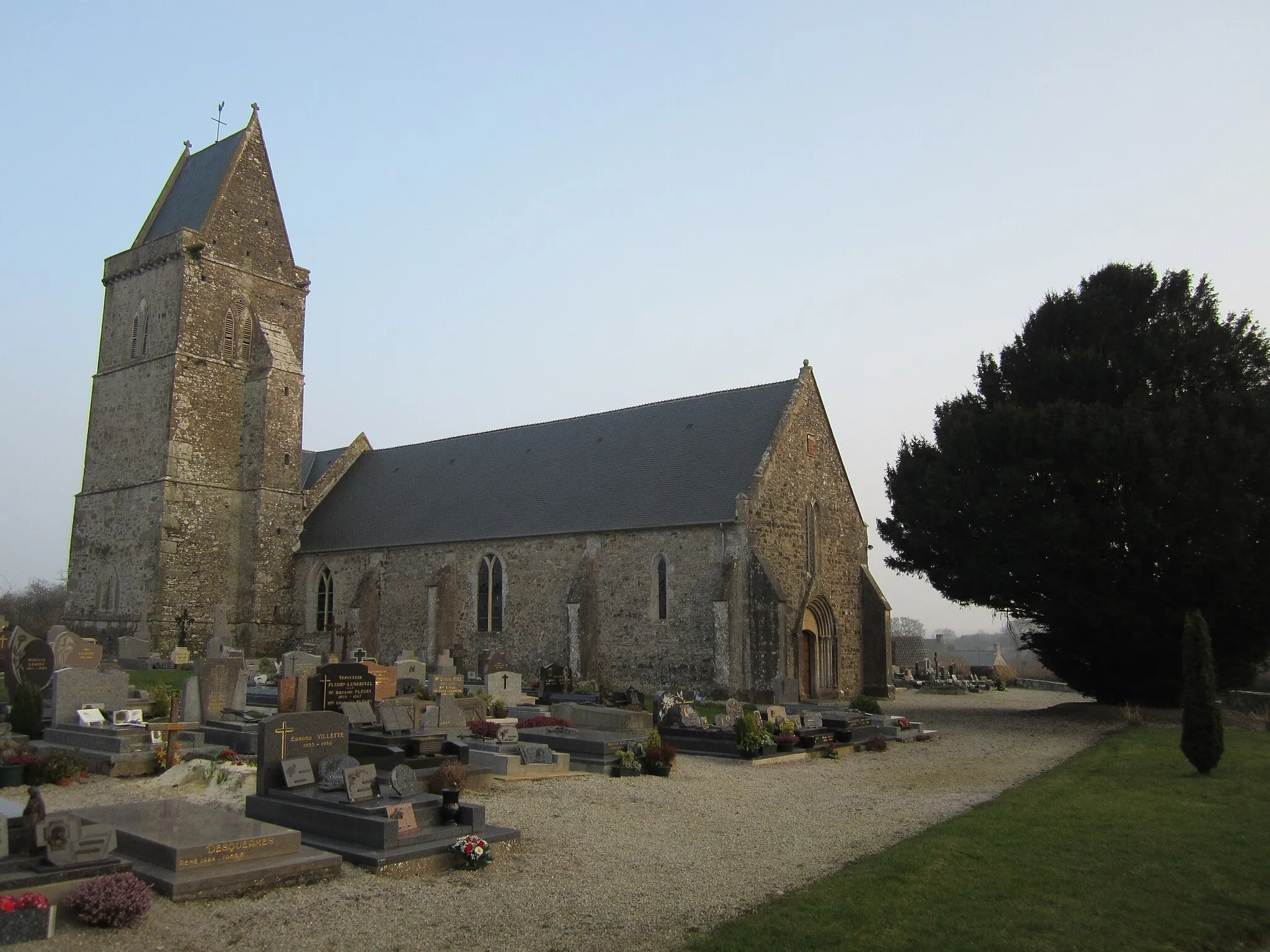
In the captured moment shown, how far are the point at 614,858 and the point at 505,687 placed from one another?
1253 cm

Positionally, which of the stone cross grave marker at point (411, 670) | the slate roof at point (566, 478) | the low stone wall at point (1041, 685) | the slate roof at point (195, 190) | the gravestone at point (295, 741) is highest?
the slate roof at point (195, 190)

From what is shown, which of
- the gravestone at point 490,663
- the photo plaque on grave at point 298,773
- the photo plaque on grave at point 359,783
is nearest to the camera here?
the photo plaque on grave at point 359,783

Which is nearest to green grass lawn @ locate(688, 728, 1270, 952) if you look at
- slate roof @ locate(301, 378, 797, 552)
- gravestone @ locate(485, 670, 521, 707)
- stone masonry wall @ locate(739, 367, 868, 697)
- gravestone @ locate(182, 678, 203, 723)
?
gravestone @ locate(182, 678, 203, 723)

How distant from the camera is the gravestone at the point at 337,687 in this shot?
44.2 feet

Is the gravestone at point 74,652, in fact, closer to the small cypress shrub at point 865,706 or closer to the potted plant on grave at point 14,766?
the potted plant on grave at point 14,766

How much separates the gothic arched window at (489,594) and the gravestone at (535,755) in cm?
1514

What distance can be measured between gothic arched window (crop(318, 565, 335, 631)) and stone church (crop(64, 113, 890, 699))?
2.7 inches

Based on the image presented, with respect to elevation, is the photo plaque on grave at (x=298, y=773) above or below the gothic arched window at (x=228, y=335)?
below

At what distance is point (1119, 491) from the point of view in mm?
22219

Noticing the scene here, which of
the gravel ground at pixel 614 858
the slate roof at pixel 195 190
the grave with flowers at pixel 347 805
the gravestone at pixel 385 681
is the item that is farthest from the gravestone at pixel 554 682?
the slate roof at pixel 195 190

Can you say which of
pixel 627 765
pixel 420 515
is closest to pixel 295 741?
pixel 627 765

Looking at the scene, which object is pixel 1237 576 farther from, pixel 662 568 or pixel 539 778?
pixel 539 778

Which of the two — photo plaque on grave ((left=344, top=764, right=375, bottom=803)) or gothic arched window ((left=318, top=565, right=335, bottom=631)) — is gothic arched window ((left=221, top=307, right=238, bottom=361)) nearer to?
gothic arched window ((left=318, top=565, right=335, bottom=631))

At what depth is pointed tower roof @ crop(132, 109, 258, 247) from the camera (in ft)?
111
